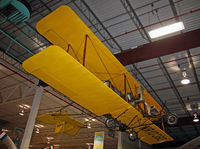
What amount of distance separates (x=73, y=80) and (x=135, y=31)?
5840mm

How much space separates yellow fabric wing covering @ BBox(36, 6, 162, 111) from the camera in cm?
536

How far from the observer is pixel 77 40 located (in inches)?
240

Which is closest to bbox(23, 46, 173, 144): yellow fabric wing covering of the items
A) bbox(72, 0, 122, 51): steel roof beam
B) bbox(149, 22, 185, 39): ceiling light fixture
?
bbox(149, 22, 185, 39): ceiling light fixture

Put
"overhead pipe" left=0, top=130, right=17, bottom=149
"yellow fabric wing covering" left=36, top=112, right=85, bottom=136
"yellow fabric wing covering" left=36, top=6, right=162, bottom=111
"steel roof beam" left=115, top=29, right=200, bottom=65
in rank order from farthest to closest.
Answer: "yellow fabric wing covering" left=36, top=112, right=85, bottom=136, "overhead pipe" left=0, top=130, right=17, bottom=149, "steel roof beam" left=115, top=29, right=200, bottom=65, "yellow fabric wing covering" left=36, top=6, right=162, bottom=111

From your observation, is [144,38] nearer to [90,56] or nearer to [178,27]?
[178,27]

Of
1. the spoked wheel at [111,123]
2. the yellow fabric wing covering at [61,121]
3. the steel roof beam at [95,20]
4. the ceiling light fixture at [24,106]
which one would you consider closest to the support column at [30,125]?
the yellow fabric wing covering at [61,121]

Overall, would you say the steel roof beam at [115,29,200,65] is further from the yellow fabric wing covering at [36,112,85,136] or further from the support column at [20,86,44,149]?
the support column at [20,86,44,149]

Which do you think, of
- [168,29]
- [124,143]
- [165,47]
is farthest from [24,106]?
[168,29]

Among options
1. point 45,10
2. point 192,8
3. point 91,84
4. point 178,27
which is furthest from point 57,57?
point 192,8

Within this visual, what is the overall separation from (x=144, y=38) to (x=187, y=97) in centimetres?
841

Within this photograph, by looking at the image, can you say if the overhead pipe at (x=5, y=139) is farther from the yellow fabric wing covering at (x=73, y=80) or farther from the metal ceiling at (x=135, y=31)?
the metal ceiling at (x=135, y=31)

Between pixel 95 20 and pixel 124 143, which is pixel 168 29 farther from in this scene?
pixel 124 143

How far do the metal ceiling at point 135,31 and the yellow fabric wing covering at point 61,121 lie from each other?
401cm

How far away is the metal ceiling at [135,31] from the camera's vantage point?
27.2 feet
